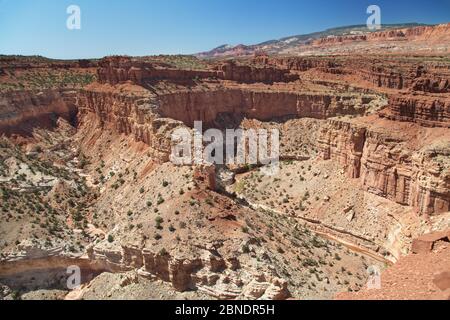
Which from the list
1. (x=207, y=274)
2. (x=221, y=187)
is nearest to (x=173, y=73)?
(x=221, y=187)

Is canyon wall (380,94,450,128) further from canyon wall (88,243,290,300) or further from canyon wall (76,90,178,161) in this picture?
canyon wall (88,243,290,300)

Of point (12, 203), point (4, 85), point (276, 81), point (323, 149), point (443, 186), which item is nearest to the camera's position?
point (443, 186)

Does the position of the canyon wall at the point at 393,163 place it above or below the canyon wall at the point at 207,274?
above

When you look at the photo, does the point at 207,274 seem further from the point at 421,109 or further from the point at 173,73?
the point at 173,73

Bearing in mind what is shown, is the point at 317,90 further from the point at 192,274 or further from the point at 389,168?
the point at 192,274

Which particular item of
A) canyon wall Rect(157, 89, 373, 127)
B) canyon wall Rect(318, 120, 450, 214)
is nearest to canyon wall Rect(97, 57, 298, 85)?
canyon wall Rect(157, 89, 373, 127)

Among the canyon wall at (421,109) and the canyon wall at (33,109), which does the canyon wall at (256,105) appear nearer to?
the canyon wall at (421,109)

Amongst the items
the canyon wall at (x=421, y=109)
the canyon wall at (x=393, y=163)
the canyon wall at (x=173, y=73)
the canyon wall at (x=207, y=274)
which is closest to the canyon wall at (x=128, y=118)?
the canyon wall at (x=173, y=73)
